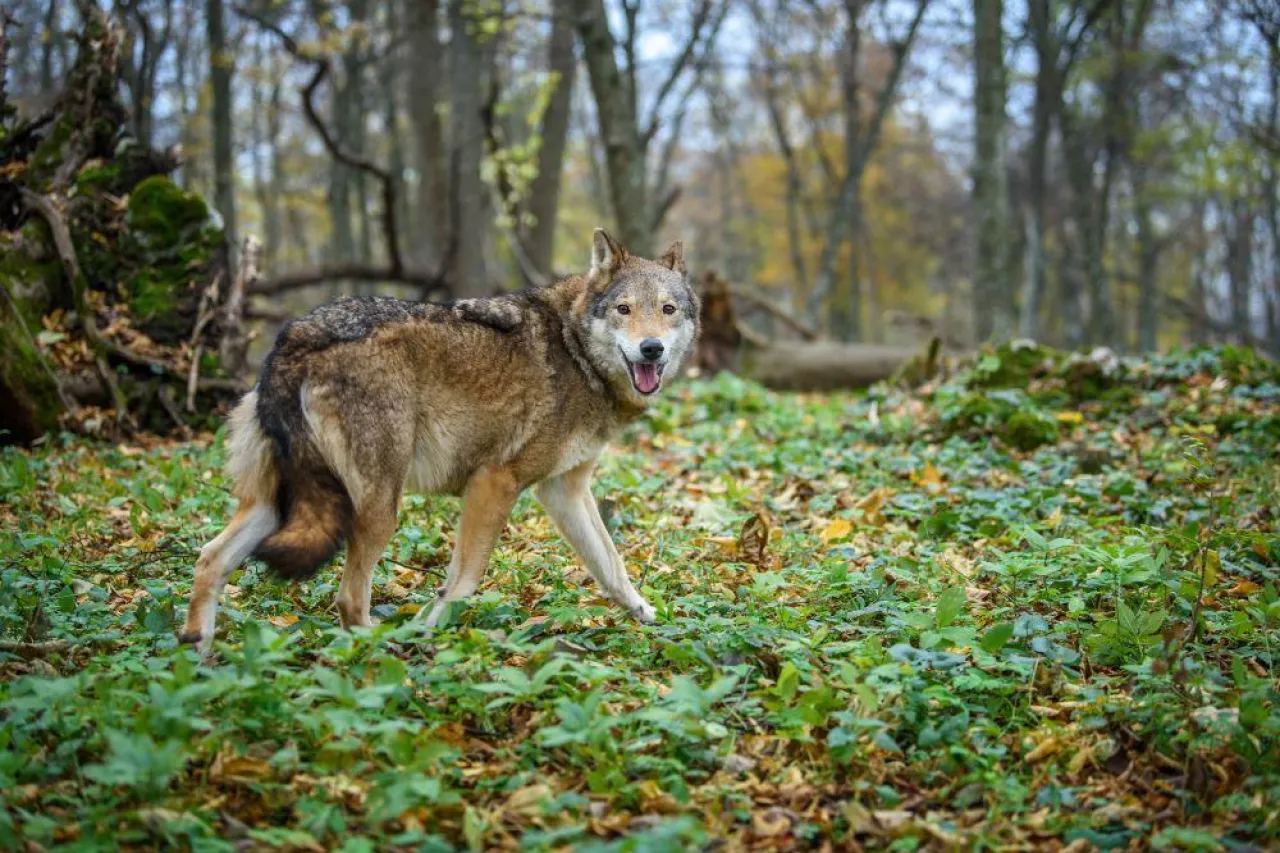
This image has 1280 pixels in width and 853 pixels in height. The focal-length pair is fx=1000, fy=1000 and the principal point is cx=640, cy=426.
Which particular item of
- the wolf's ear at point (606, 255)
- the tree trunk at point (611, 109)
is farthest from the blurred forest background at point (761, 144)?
the wolf's ear at point (606, 255)

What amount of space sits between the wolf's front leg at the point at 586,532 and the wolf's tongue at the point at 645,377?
571 millimetres

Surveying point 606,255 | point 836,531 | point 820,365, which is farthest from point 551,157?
point 836,531

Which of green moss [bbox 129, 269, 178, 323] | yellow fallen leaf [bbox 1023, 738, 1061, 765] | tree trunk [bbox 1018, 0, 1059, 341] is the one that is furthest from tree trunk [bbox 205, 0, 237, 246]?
yellow fallen leaf [bbox 1023, 738, 1061, 765]

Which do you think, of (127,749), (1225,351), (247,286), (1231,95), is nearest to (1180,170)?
(1231,95)

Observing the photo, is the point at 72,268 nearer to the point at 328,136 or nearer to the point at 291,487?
the point at 291,487

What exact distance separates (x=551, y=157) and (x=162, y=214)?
10466mm

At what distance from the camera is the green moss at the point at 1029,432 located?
926cm

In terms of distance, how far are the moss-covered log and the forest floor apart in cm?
204

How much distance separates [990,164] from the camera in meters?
16.8

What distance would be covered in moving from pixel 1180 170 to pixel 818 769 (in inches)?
1300

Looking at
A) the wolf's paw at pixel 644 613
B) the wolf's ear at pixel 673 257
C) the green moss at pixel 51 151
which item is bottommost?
the wolf's paw at pixel 644 613

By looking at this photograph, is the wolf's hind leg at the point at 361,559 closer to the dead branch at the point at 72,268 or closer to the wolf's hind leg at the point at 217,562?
the wolf's hind leg at the point at 217,562

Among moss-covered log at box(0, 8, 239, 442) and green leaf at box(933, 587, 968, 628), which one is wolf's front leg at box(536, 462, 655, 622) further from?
moss-covered log at box(0, 8, 239, 442)

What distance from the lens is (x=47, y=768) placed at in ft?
11.4
